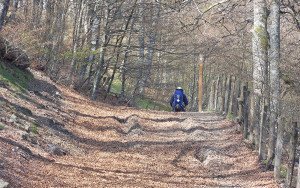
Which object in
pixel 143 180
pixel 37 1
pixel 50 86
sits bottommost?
pixel 143 180

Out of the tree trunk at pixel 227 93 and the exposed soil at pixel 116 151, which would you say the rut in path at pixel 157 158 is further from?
the tree trunk at pixel 227 93

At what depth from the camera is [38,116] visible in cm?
1343

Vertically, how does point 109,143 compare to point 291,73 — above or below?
below

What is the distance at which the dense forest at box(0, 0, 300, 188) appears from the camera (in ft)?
42.4

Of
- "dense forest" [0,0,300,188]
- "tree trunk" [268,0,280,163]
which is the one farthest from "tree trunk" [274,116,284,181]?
"tree trunk" [268,0,280,163]

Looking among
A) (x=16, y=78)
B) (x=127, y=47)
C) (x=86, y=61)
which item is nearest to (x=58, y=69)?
(x=86, y=61)

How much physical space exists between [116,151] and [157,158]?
103 cm

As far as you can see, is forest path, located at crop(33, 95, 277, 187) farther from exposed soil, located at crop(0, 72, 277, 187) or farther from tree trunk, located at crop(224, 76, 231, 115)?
tree trunk, located at crop(224, 76, 231, 115)

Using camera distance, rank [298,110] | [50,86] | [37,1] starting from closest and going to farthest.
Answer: [298,110], [50,86], [37,1]

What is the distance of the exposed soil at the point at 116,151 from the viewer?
910 cm

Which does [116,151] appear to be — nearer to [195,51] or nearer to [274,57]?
[274,57]

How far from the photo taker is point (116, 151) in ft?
40.1

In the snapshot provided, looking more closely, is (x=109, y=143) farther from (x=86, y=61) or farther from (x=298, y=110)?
(x=86, y=61)

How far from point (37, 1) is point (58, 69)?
4.34 meters
